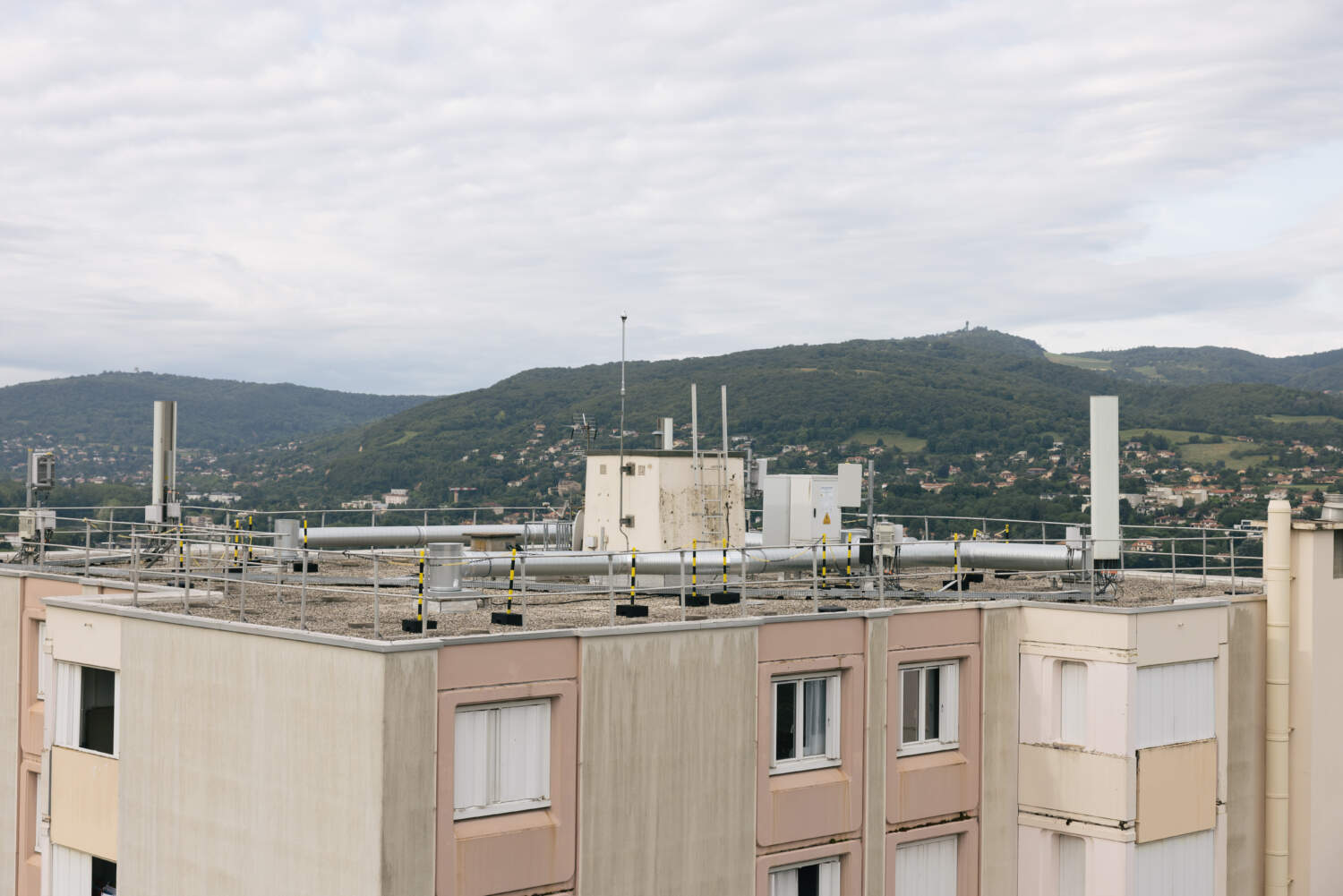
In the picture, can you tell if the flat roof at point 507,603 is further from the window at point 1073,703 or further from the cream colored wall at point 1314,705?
the cream colored wall at point 1314,705

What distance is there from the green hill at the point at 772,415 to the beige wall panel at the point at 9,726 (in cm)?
6381

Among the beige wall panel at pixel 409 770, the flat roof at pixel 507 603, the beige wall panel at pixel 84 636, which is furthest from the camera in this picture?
the beige wall panel at pixel 84 636

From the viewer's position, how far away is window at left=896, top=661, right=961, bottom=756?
21.5 metres

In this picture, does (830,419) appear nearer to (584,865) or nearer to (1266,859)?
(1266,859)

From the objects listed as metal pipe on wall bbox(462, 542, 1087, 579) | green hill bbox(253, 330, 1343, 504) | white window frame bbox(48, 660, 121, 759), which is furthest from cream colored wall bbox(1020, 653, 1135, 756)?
green hill bbox(253, 330, 1343, 504)

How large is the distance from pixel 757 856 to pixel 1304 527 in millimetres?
12271

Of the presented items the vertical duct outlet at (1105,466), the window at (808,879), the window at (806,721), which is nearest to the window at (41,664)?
the window at (806,721)

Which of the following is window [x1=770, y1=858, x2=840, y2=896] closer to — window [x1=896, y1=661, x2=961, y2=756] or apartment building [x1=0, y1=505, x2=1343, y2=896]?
apartment building [x1=0, y1=505, x2=1343, y2=896]

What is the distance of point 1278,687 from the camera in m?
24.0

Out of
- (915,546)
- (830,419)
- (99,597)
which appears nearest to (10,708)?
Result: (99,597)

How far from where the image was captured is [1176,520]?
64938 millimetres

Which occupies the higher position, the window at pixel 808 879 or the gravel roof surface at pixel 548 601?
the gravel roof surface at pixel 548 601

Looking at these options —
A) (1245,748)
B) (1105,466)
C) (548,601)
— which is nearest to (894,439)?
(1105,466)

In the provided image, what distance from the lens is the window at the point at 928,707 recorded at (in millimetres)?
21484
